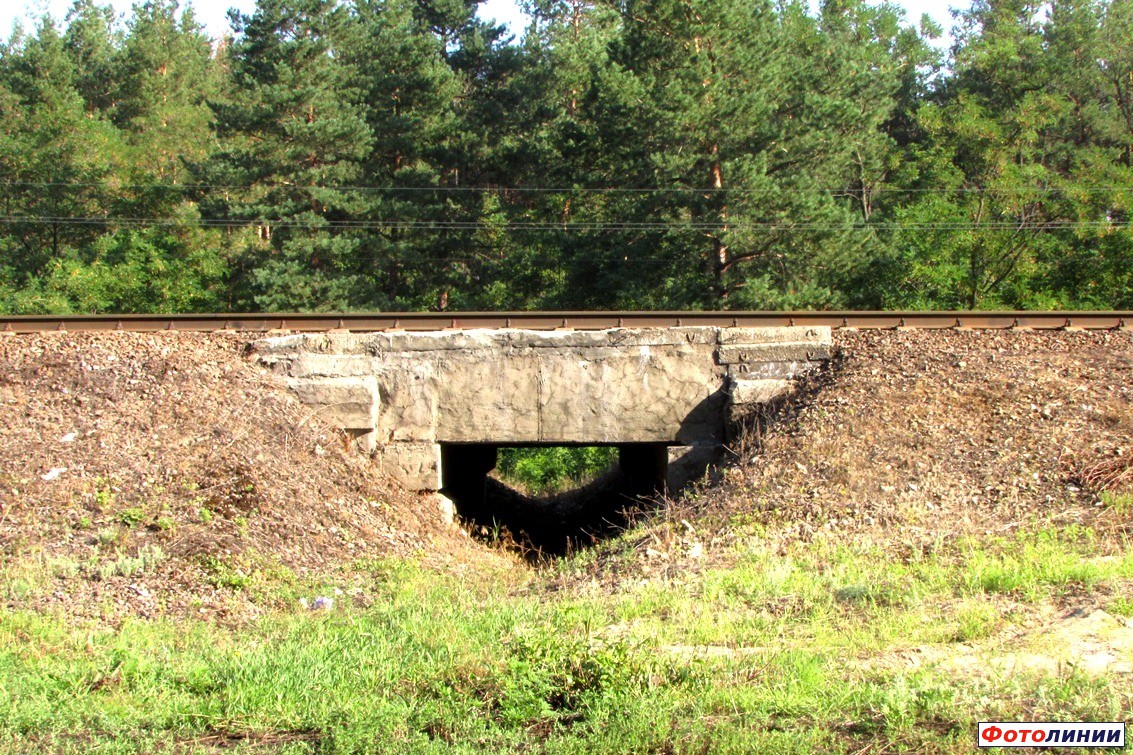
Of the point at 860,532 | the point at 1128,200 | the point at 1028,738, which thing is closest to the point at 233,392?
the point at 860,532

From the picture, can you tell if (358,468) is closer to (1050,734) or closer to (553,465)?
(1050,734)

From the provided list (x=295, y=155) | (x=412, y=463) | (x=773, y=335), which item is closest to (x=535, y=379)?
(x=412, y=463)

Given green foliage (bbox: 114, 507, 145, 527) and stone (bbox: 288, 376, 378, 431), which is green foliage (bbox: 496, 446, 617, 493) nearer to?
stone (bbox: 288, 376, 378, 431)

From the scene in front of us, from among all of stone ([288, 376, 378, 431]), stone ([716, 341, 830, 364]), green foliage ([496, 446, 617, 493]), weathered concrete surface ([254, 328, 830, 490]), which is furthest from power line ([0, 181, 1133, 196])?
stone ([288, 376, 378, 431])

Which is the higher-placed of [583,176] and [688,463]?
[583,176]

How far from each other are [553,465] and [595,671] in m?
16.6

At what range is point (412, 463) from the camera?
12742 millimetres

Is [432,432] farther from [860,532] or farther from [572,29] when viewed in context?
[572,29]

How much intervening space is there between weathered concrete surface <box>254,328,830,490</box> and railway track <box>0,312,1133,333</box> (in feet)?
1.28

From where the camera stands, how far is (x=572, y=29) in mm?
42594

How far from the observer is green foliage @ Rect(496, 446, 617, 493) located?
22.6 m

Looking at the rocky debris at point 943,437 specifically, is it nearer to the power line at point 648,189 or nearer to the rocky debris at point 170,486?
the rocky debris at point 170,486

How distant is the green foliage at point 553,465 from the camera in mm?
22641

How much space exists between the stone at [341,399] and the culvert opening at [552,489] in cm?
115
